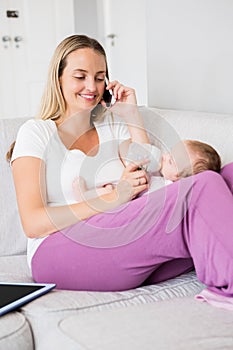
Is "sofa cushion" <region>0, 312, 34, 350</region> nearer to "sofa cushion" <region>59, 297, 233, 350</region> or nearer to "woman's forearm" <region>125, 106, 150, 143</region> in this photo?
"sofa cushion" <region>59, 297, 233, 350</region>

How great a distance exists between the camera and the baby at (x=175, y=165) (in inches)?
66.2

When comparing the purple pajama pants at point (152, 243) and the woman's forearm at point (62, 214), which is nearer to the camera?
the purple pajama pants at point (152, 243)

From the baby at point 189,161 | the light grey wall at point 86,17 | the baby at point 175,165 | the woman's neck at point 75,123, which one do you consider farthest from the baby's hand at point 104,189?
the light grey wall at point 86,17

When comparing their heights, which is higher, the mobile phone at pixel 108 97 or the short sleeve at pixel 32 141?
the mobile phone at pixel 108 97

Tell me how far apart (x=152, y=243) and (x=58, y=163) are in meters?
0.45

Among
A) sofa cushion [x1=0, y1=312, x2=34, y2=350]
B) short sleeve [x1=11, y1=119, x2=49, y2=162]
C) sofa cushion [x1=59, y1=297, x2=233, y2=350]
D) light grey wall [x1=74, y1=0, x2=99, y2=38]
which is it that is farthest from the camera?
light grey wall [x1=74, y1=0, x2=99, y2=38]

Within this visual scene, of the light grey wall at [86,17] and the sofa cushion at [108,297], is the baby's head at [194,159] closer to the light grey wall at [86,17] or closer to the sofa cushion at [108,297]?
the sofa cushion at [108,297]

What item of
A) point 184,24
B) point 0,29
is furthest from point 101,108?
point 0,29

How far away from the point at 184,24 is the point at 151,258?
1241mm

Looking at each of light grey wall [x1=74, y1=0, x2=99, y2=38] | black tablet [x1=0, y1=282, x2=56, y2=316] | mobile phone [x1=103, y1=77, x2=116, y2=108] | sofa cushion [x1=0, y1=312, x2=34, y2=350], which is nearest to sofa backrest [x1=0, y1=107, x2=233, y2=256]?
mobile phone [x1=103, y1=77, x2=116, y2=108]

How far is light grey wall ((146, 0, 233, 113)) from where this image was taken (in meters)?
2.23

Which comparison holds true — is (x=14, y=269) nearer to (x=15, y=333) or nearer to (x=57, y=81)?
(x=15, y=333)

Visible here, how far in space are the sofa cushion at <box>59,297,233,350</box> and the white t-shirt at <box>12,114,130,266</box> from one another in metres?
0.41

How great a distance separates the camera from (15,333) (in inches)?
53.3
